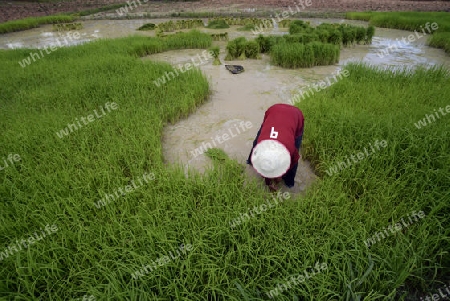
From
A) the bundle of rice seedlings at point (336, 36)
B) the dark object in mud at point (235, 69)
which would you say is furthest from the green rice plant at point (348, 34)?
the dark object in mud at point (235, 69)

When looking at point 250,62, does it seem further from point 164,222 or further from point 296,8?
point 296,8

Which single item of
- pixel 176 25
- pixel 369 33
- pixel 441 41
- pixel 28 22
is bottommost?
pixel 441 41

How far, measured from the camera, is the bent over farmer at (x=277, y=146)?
69.9 inches

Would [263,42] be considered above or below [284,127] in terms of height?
below

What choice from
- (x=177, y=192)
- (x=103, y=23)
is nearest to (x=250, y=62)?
(x=177, y=192)

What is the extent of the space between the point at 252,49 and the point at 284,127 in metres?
5.60

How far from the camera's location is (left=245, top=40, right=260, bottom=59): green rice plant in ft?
22.9

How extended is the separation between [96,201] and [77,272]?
694 mm

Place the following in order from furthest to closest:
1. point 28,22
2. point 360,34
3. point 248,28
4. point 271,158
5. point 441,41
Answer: point 28,22, point 248,28, point 360,34, point 441,41, point 271,158

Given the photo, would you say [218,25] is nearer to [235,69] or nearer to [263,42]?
[263,42]

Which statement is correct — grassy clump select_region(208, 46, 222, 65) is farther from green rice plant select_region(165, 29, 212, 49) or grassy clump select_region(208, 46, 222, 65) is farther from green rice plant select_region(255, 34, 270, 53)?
green rice plant select_region(165, 29, 212, 49)

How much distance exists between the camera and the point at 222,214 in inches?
Answer: 79.1

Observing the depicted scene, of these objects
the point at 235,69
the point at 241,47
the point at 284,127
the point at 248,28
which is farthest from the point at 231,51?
the point at 284,127

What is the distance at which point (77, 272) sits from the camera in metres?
1.66
